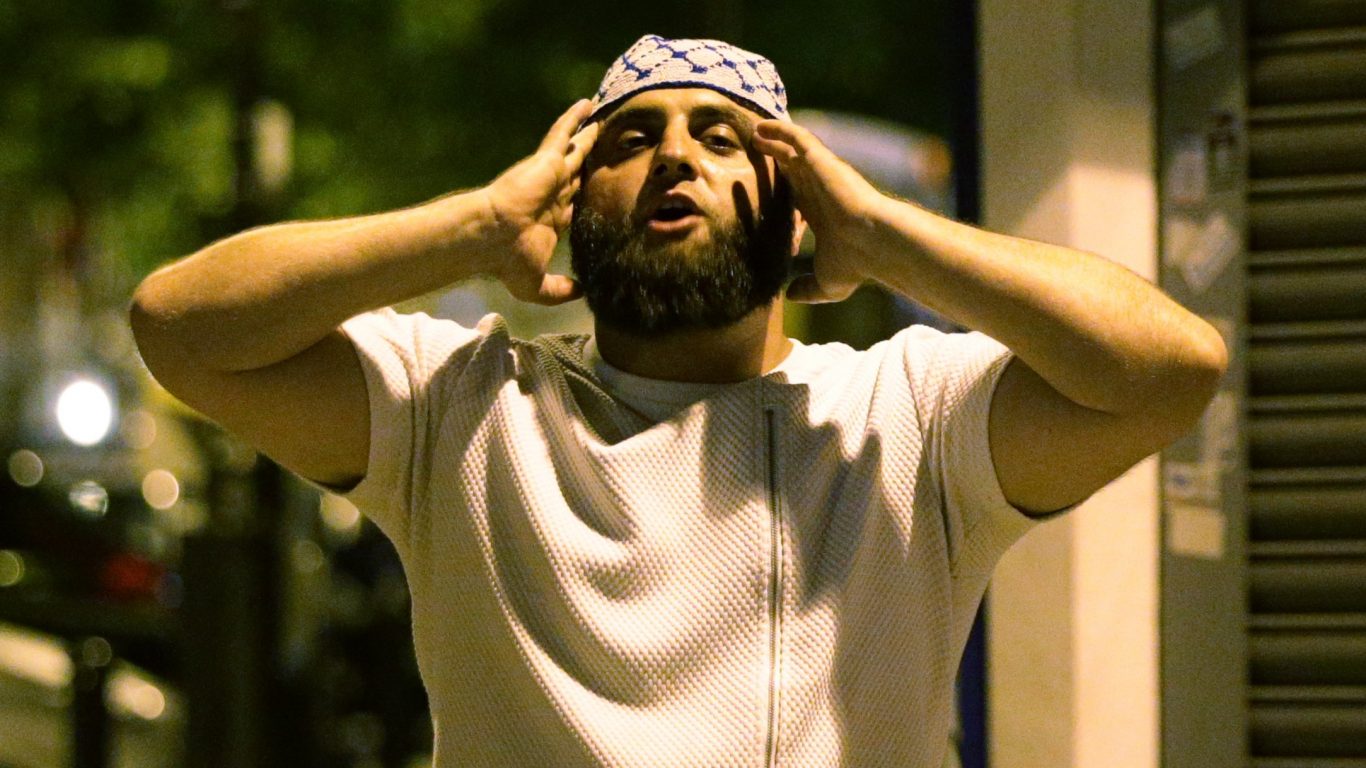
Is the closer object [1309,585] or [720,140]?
[720,140]

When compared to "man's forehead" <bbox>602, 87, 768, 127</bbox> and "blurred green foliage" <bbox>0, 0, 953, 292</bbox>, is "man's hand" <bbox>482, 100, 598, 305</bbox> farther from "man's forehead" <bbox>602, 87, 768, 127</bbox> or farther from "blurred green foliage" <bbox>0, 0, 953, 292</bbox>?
"blurred green foliage" <bbox>0, 0, 953, 292</bbox>

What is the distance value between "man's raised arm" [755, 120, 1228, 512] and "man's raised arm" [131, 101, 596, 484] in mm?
466

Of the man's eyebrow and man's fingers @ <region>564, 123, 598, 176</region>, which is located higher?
the man's eyebrow

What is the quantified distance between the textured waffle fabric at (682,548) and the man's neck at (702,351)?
0.14 ft

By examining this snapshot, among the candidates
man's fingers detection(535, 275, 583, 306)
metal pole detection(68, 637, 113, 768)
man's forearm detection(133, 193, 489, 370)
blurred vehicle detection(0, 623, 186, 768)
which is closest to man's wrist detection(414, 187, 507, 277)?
man's forearm detection(133, 193, 489, 370)

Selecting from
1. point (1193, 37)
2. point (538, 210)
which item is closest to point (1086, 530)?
point (1193, 37)

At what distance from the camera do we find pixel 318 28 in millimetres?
11211

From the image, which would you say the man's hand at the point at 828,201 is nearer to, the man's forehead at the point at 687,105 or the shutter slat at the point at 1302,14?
the man's forehead at the point at 687,105

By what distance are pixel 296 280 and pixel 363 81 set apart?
962 centimetres

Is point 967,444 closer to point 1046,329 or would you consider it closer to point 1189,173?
point 1046,329

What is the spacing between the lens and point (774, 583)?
8.27 feet

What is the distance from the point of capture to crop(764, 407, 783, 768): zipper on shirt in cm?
244

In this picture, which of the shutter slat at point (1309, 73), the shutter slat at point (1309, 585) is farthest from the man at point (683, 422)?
the shutter slat at point (1309, 73)

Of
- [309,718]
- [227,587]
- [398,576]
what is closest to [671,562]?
[227,587]
